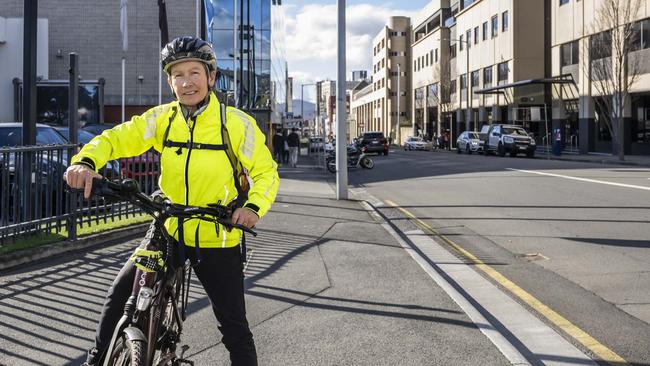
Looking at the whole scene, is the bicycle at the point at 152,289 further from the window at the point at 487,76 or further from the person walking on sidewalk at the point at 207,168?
the window at the point at 487,76

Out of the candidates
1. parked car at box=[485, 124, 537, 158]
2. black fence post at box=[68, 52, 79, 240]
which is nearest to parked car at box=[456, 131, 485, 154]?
parked car at box=[485, 124, 537, 158]

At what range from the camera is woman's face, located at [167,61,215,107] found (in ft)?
11.0

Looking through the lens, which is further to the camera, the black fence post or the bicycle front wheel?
the black fence post

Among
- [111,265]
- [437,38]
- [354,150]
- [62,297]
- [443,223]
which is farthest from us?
[437,38]

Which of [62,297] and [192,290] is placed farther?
[192,290]

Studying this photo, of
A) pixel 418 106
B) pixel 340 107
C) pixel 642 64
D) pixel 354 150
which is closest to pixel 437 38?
pixel 418 106

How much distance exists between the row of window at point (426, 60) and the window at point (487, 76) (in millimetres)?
17763

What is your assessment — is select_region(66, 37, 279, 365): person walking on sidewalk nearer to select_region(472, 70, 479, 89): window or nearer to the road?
the road

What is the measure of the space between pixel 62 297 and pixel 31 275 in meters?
1.15

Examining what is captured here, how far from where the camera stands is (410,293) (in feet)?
21.1

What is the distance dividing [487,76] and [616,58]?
27191mm

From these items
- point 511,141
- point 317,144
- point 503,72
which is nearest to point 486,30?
point 503,72

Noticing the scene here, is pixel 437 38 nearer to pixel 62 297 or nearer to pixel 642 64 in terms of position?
pixel 642 64

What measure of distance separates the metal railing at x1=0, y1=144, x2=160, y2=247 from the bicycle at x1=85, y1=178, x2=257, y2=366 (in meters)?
5.07
